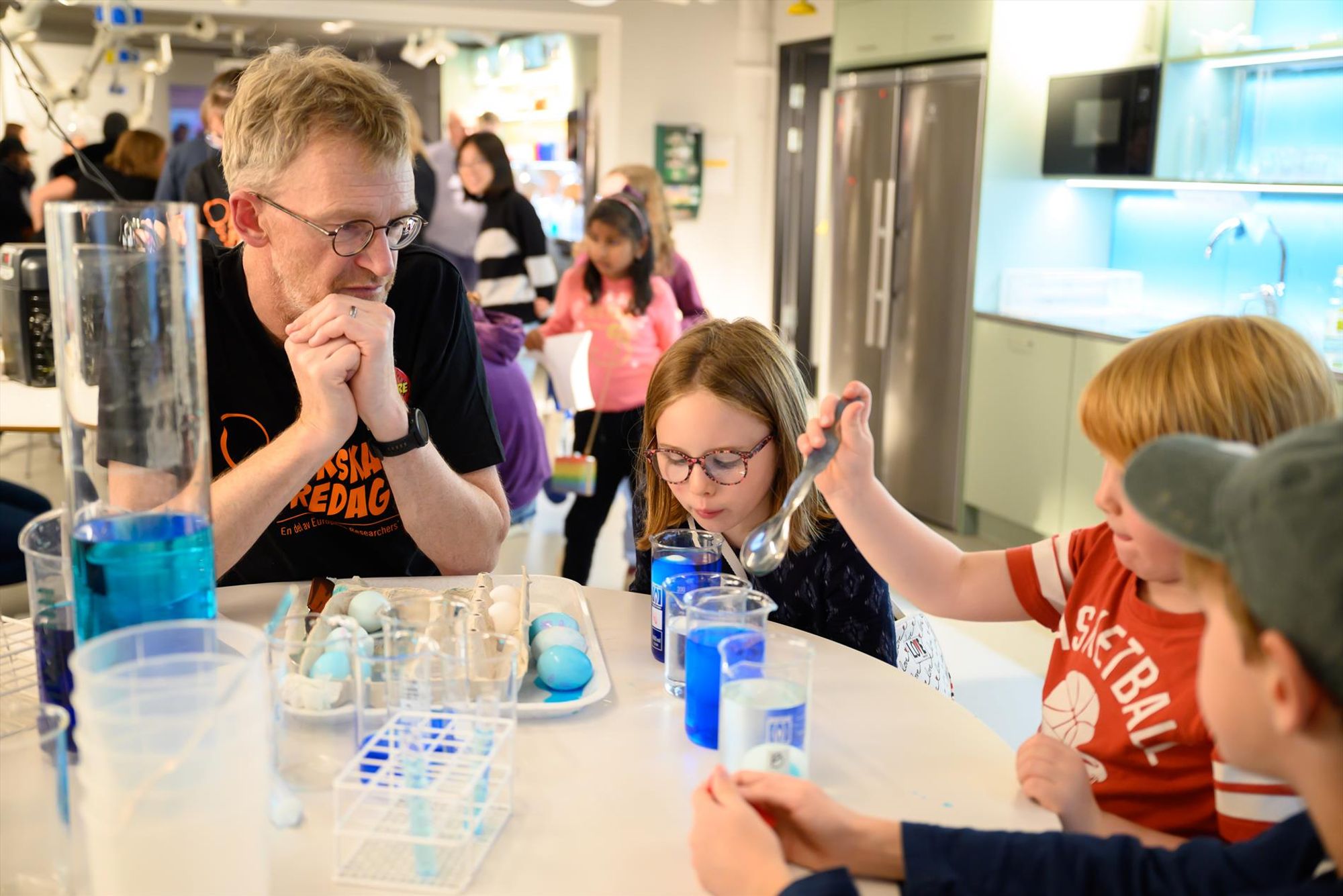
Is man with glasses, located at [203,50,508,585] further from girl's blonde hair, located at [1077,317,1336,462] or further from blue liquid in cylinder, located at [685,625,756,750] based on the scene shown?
girl's blonde hair, located at [1077,317,1336,462]

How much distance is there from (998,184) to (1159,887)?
13.8 ft

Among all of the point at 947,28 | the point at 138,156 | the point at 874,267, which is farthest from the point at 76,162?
the point at 947,28

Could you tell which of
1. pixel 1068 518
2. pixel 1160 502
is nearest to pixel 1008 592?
pixel 1160 502

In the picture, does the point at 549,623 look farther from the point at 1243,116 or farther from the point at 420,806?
the point at 1243,116

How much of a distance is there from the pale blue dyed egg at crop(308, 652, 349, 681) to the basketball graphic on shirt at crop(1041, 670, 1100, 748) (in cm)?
74

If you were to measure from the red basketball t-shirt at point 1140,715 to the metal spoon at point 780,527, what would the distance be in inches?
13.0

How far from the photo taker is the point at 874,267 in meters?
5.36

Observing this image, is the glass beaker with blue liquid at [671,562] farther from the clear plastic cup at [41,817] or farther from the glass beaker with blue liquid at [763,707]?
the clear plastic cup at [41,817]

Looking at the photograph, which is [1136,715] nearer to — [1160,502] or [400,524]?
[1160,502]

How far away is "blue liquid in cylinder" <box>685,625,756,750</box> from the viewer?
114 cm

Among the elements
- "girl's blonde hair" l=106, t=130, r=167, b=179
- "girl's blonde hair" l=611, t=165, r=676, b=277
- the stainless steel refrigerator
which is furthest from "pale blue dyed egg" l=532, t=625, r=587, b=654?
"girl's blonde hair" l=106, t=130, r=167, b=179

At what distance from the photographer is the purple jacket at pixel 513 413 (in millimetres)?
3252

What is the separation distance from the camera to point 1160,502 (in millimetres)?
708

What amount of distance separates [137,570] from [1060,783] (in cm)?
80
